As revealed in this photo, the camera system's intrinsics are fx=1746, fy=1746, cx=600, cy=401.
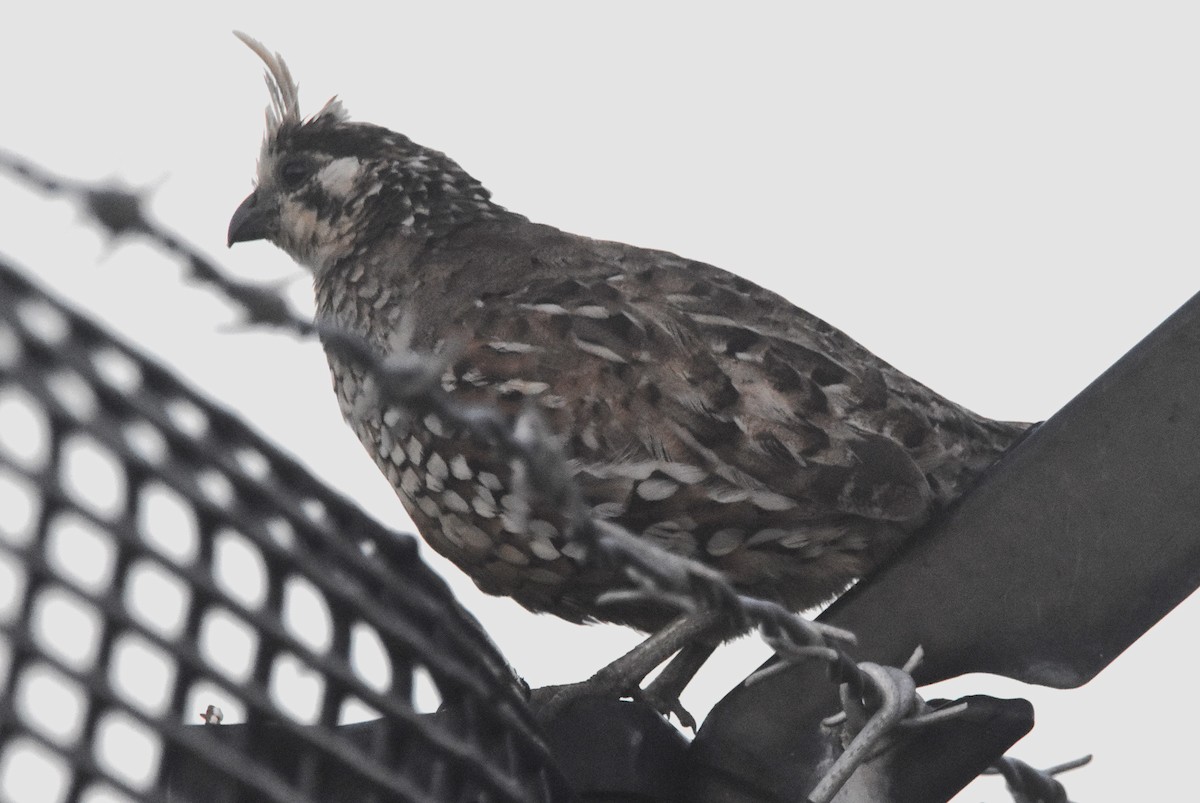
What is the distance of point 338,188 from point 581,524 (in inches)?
142

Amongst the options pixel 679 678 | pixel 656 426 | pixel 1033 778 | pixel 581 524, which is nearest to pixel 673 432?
pixel 656 426

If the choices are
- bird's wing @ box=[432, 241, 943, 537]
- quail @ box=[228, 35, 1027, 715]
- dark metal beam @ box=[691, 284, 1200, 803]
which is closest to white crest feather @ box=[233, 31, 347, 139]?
quail @ box=[228, 35, 1027, 715]

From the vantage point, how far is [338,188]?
5363mm

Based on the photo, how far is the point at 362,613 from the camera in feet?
6.70

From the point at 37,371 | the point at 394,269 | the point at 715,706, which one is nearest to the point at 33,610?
the point at 37,371

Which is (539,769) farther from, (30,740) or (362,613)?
(30,740)

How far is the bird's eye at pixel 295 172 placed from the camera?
5477mm

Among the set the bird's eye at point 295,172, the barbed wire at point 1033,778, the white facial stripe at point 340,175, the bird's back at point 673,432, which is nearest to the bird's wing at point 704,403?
the bird's back at point 673,432

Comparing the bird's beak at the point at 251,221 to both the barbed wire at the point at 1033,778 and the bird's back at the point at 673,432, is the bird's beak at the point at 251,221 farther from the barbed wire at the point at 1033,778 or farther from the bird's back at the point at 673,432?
the barbed wire at the point at 1033,778

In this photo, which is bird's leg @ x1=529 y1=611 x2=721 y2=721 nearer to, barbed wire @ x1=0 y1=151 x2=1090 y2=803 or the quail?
the quail

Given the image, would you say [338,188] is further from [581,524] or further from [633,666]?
[581,524]

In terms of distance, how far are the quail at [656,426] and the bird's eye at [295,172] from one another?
0.94m

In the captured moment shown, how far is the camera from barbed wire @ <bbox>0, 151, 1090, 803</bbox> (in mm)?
1770

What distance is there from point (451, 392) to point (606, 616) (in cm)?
68
